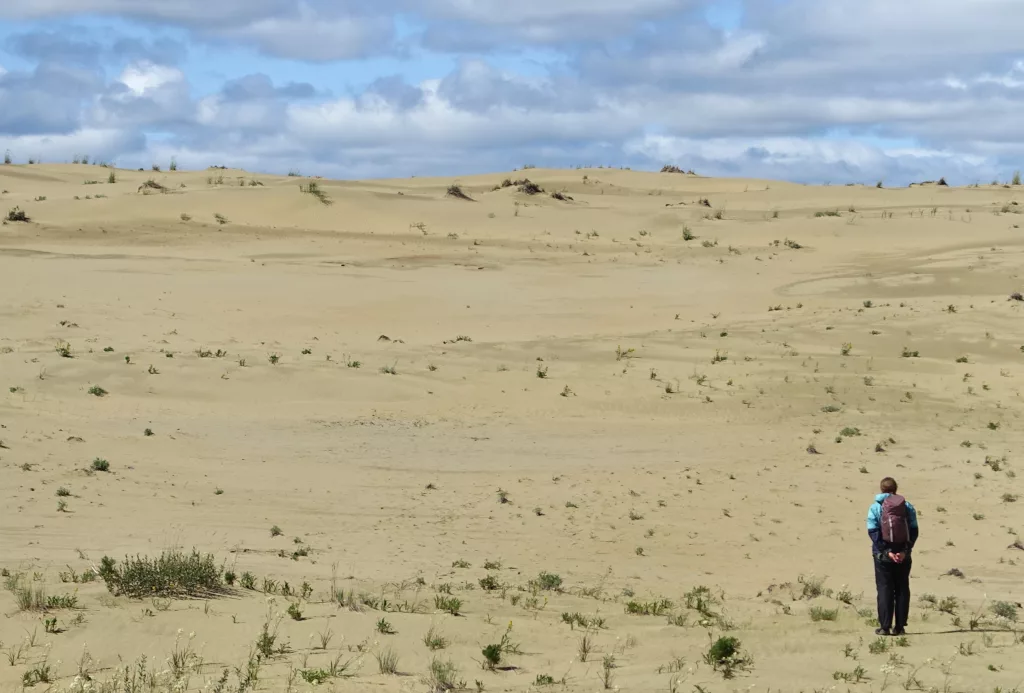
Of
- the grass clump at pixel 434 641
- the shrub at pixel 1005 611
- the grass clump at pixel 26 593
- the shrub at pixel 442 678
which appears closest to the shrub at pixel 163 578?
the grass clump at pixel 26 593

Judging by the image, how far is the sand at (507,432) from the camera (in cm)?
816

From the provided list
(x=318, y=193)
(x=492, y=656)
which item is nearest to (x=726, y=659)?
(x=492, y=656)

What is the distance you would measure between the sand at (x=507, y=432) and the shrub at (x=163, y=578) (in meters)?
0.20

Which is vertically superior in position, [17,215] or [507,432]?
[17,215]

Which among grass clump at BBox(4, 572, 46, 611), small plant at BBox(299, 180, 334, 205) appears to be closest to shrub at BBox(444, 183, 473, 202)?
small plant at BBox(299, 180, 334, 205)

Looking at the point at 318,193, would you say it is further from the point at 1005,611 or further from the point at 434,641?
the point at 434,641

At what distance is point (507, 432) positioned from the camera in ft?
55.7

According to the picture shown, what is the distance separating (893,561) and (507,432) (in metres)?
8.73

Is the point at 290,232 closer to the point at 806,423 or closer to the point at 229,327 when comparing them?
the point at 229,327

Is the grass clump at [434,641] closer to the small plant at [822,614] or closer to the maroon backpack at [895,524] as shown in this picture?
the small plant at [822,614]

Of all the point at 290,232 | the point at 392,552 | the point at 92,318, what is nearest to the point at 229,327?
the point at 92,318

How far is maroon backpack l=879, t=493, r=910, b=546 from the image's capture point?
28.8ft

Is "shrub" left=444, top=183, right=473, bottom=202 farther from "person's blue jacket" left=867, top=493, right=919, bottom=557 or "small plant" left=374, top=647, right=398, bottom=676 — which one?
"small plant" left=374, top=647, right=398, bottom=676

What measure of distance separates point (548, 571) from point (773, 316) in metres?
14.9
